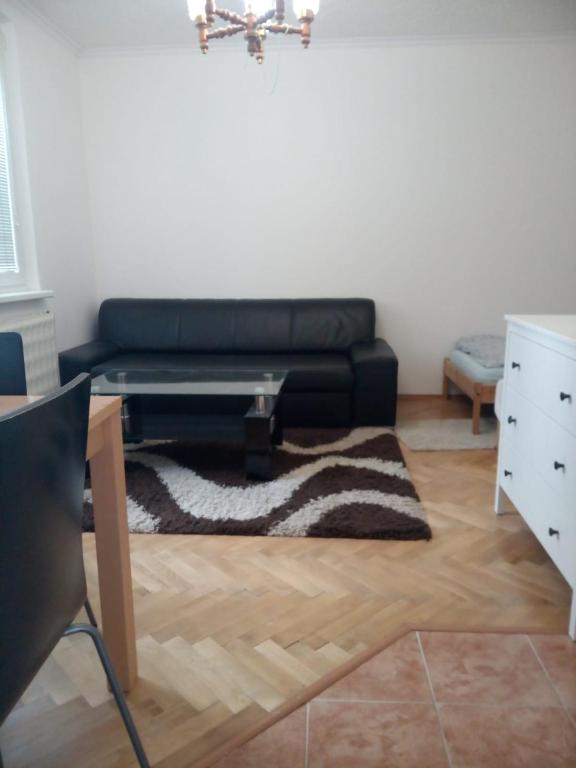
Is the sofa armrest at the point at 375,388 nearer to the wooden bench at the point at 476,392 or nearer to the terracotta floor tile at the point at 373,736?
the wooden bench at the point at 476,392

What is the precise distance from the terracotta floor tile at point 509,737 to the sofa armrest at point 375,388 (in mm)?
2262

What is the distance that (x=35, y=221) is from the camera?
356cm

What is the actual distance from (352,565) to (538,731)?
834 mm

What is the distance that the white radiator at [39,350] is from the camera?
330cm

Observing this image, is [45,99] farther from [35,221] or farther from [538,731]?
[538,731]

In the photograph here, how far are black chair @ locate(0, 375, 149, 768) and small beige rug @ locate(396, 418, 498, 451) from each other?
2.54m

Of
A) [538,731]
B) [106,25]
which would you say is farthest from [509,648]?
[106,25]

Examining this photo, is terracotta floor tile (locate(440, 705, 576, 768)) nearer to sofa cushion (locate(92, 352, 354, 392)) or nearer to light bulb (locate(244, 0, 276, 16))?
sofa cushion (locate(92, 352, 354, 392))

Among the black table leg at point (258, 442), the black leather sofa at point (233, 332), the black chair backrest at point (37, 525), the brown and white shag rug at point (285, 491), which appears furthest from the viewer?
the black leather sofa at point (233, 332)

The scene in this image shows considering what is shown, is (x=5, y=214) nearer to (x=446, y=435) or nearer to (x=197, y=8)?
(x=197, y=8)

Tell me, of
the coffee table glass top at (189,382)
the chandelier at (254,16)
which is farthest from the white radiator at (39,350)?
the chandelier at (254,16)

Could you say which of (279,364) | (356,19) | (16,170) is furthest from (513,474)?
(16,170)

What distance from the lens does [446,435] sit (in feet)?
11.6

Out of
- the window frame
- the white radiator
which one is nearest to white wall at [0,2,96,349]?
the window frame
